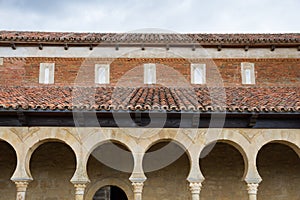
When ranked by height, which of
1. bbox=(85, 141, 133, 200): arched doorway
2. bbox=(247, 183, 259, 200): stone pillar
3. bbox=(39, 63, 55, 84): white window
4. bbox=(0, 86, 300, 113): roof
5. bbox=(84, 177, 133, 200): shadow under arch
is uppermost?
bbox=(39, 63, 55, 84): white window

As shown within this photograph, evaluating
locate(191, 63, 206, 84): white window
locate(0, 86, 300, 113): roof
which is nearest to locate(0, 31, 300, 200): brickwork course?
locate(0, 86, 300, 113): roof

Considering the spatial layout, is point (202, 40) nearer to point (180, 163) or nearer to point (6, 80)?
point (180, 163)

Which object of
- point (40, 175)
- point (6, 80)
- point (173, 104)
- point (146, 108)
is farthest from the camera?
point (6, 80)

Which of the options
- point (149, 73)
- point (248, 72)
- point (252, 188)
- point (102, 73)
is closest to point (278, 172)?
point (252, 188)

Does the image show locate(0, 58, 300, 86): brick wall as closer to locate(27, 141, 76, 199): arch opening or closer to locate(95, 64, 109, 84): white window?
locate(95, 64, 109, 84): white window

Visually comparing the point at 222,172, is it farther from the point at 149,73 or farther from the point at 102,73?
the point at 102,73

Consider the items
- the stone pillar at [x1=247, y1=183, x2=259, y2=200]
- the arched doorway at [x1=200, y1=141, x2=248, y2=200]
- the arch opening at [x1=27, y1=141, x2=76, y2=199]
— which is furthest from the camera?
the arched doorway at [x1=200, y1=141, x2=248, y2=200]

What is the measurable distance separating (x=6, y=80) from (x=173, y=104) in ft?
24.5

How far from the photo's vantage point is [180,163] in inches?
533

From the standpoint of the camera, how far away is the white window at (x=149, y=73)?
1570cm

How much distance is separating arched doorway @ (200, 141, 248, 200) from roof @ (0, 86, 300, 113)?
1890 millimetres

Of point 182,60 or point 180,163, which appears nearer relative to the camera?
point 180,163

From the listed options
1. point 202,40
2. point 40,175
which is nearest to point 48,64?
point 40,175

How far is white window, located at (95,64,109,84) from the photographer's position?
15.6 metres
